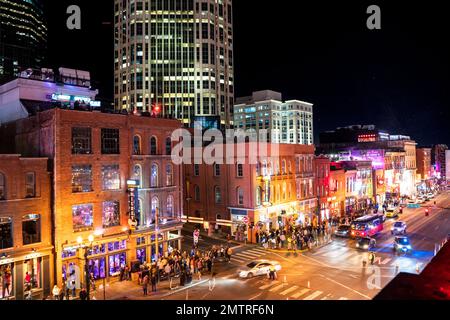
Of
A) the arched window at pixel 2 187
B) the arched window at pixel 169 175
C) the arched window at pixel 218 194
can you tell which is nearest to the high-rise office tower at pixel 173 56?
the arched window at pixel 218 194

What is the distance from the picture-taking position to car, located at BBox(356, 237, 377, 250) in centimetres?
4072

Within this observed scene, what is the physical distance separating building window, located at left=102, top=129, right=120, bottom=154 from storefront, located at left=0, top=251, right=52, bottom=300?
9.78m

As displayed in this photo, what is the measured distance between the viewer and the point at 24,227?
2742 cm

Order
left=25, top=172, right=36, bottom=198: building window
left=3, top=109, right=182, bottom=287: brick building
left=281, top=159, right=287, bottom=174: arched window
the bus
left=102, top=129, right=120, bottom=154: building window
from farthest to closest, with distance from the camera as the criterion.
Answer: left=281, top=159, right=287, bottom=174: arched window, the bus, left=102, top=129, right=120, bottom=154: building window, left=3, top=109, right=182, bottom=287: brick building, left=25, top=172, right=36, bottom=198: building window

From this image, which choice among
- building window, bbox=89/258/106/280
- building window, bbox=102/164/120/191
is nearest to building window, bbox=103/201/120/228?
building window, bbox=102/164/120/191

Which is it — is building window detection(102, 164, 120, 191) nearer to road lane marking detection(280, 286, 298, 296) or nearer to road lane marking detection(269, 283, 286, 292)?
road lane marking detection(269, 283, 286, 292)

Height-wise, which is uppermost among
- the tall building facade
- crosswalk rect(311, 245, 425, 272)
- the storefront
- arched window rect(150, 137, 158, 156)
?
the tall building facade

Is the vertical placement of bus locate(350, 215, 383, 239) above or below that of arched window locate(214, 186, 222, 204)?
below

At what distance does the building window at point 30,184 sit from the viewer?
27917mm

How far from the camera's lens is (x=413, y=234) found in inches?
1911

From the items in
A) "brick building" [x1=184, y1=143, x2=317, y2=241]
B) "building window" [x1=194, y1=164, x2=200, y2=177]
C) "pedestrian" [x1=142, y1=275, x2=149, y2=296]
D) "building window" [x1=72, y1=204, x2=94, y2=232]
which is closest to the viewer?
"pedestrian" [x1=142, y1=275, x2=149, y2=296]
